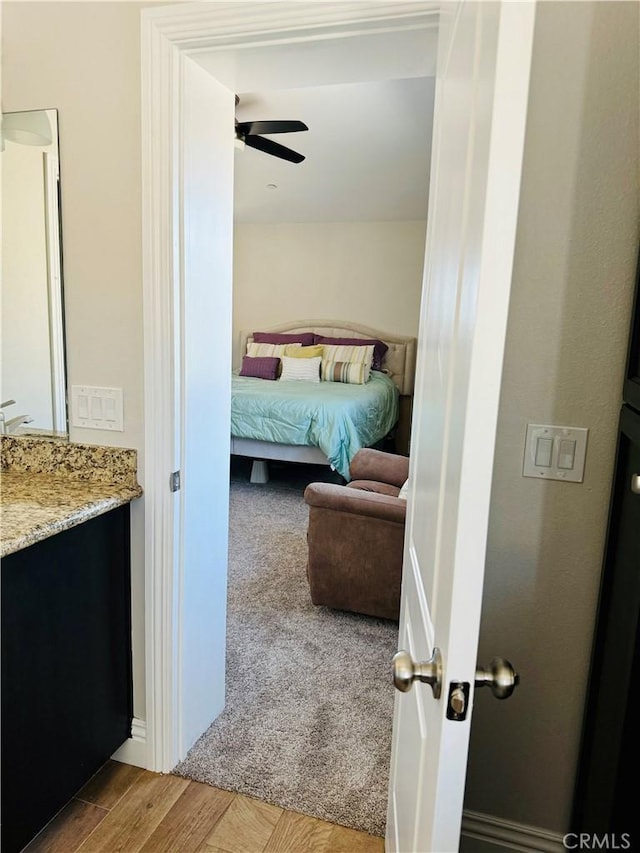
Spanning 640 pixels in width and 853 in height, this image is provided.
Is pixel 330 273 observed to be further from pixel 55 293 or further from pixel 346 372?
pixel 55 293

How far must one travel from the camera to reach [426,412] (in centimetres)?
109

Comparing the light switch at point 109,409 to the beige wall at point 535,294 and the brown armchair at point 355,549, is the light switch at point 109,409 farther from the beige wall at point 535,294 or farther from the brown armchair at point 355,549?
the brown armchair at point 355,549

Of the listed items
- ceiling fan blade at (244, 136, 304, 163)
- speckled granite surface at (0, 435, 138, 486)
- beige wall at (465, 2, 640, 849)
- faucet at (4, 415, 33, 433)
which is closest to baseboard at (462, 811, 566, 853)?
beige wall at (465, 2, 640, 849)

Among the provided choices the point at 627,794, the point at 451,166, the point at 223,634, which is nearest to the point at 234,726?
the point at 223,634

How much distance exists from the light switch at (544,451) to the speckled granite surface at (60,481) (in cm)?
107

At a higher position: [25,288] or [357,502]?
[25,288]

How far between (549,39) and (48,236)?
4.46 feet

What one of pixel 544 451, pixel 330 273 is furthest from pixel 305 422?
pixel 544 451

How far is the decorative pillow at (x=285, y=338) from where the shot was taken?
236 inches

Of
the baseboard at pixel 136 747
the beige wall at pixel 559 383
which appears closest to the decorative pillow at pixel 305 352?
the baseboard at pixel 136 747

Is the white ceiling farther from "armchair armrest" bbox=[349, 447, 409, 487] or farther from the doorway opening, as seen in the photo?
"armchair armrest" bbox=[349, 447, 409, 487]

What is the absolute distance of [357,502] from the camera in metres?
2.49

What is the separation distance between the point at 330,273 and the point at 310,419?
2.33 m

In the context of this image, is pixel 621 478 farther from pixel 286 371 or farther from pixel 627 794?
pixel 286 371
